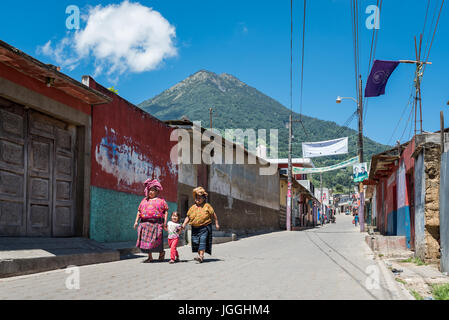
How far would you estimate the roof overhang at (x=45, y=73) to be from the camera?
332 inches

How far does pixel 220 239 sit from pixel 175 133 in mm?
4446

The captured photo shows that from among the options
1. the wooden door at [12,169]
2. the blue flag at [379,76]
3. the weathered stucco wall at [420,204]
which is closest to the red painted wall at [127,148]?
the wooden door at [12,169]

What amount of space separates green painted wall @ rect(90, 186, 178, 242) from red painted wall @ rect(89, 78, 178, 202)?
0.71ft

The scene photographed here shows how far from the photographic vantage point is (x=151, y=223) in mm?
10469

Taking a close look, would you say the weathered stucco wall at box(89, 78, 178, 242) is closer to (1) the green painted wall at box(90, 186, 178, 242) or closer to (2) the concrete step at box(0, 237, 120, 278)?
(1) the green painted wall at box(90, 186, 178, 242)

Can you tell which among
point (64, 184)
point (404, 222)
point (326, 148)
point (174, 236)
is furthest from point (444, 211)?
point (326, 148)

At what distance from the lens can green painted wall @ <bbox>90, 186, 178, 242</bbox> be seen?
39.8 feet

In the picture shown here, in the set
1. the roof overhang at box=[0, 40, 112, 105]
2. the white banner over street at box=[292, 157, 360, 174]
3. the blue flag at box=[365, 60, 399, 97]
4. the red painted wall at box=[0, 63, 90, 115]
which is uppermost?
the blue flag at box=[365, 60, 399, 97]

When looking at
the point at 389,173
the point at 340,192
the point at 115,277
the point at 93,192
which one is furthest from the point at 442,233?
the point at 340,192

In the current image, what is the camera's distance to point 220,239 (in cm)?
1898

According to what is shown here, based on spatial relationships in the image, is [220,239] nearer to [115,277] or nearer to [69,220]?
[69,220]

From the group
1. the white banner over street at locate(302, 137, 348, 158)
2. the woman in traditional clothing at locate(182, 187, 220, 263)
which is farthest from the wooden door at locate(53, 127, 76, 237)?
the white banner over street at locate(302, 137, 348, 158)

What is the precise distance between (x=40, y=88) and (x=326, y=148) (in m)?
23.9

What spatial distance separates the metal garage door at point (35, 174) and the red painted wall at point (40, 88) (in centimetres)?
46
